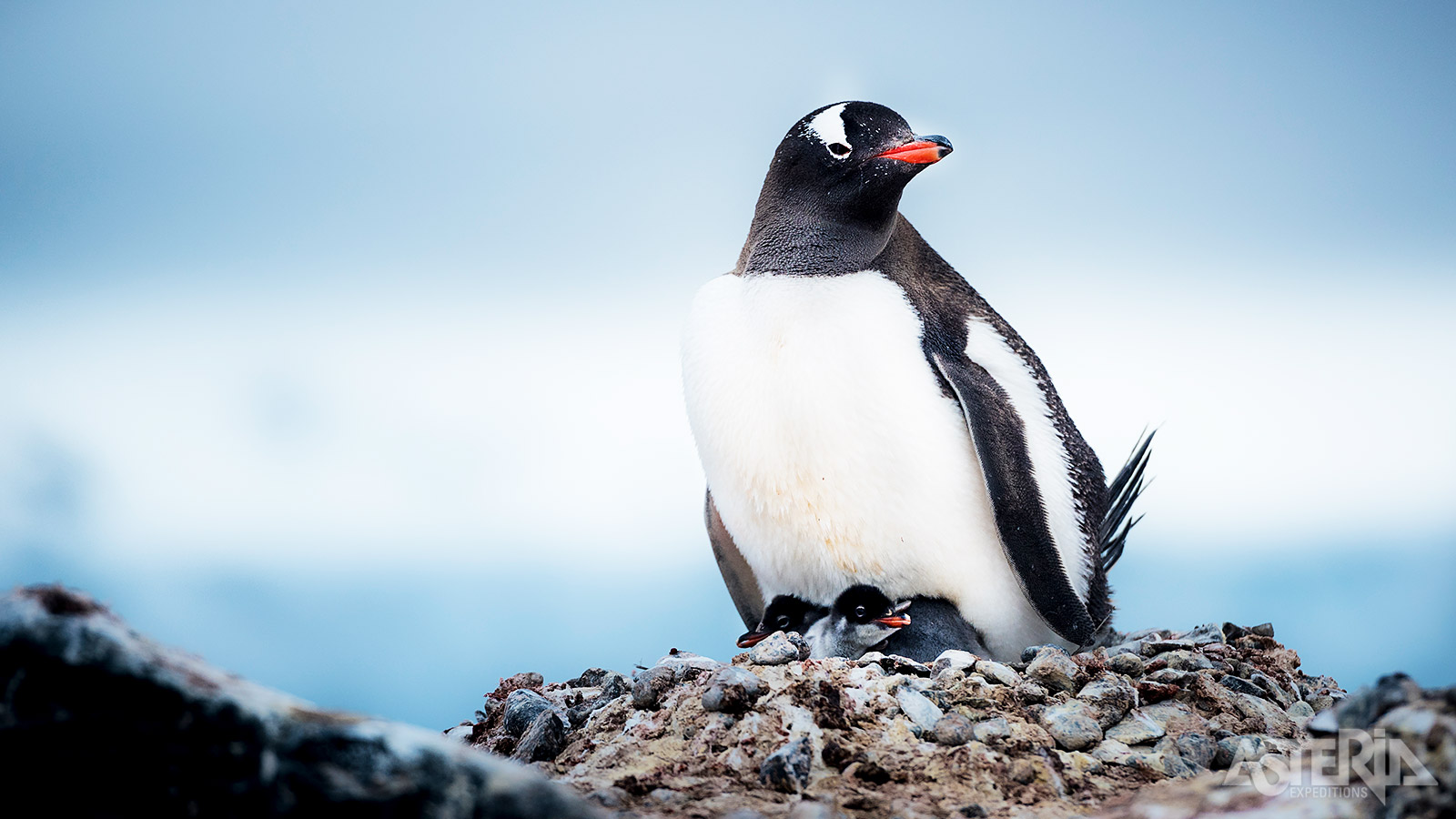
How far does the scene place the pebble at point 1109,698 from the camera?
7.95ft

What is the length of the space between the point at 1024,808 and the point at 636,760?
79 cm

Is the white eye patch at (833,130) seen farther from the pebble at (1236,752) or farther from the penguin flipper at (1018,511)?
the pebble at (1236,752)

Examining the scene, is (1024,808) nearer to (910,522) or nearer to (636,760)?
(636,760)

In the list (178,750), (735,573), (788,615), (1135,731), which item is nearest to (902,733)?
(1135,731)

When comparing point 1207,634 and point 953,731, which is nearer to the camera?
point 953,731

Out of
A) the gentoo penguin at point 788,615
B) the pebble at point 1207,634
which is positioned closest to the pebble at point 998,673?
the gentoo penguin at point 788,615

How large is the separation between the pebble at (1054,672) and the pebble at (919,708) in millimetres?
373

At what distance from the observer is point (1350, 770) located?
1.26m


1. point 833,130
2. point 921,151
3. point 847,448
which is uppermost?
point 833,130

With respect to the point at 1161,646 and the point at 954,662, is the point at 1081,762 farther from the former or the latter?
the point at 1161,646

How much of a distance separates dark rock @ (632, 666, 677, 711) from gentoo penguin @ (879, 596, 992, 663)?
0.85m

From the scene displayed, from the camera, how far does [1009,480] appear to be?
3.18m

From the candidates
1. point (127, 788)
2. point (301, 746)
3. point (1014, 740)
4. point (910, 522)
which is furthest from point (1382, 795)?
point (910, 522)

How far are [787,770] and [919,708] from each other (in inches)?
19.3
